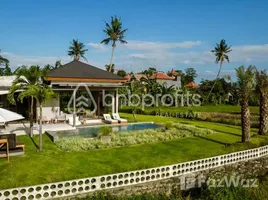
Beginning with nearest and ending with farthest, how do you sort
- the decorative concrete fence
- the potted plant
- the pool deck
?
1. the decorative concrete fence
2. the potted plant
3. the pool deck

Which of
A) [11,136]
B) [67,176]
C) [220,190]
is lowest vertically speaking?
[220,190]

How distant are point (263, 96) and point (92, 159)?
46.2ft

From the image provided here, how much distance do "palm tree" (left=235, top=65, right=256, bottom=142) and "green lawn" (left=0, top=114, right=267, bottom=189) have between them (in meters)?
0.89

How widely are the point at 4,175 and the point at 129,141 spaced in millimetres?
7719

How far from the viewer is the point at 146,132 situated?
18.8m

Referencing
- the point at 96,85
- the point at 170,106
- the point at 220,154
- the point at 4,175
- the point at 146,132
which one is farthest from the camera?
the point at 170,106

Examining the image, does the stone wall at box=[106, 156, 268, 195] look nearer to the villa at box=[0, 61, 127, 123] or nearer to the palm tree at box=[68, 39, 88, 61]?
the villa at box=[0, 61, 127, 123]

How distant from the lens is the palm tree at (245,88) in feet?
52.3

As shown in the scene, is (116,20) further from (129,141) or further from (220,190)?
(220,190)

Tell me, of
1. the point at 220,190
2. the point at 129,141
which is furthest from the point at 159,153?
the point at 220,190

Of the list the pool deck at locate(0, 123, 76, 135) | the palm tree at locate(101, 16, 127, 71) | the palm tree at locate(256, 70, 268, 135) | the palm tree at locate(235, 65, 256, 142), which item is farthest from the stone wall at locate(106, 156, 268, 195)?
the palm tree at locate(101, 16, 127, 71)

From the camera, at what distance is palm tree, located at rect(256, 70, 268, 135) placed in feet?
62.0

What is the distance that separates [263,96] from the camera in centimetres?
1914

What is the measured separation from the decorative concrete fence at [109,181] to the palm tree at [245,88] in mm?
3498
